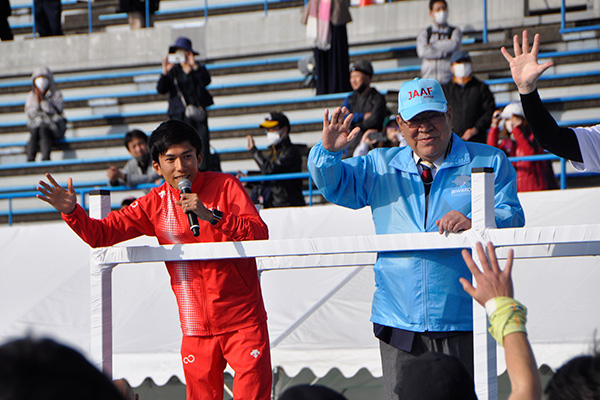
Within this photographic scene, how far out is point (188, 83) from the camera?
29.8 ft

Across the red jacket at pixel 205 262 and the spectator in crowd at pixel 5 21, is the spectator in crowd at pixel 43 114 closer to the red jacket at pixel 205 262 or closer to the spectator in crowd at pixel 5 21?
the spectator in crowd at pixel 5 21

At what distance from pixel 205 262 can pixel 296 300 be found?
2014mm

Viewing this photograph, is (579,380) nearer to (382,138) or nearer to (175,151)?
(175,151)

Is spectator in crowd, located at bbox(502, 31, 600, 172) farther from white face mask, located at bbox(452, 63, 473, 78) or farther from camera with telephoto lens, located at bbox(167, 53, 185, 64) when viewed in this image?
camera with telephoto lens, located at bbox(167, 53, 185, 64)

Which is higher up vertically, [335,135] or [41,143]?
[41,143]

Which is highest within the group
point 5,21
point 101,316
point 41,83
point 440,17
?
point 5,21

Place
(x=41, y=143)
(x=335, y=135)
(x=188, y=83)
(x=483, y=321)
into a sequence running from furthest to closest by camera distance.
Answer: (x=41, y=143)
(x=188, y=83)
(x=335, y=135)
(x=483, y=321)

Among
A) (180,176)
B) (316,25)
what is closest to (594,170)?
(180,176)

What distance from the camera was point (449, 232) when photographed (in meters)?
2.76

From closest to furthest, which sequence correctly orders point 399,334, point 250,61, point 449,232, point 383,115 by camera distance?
point 449,232
point 399,334
point 383,115
point 250,61

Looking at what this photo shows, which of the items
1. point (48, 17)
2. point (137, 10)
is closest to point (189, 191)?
point (137, 10)

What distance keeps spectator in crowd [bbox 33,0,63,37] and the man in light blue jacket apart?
11.3 metres

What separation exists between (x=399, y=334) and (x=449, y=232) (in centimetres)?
54

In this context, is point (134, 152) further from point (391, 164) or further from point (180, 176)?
point (391, 164)
